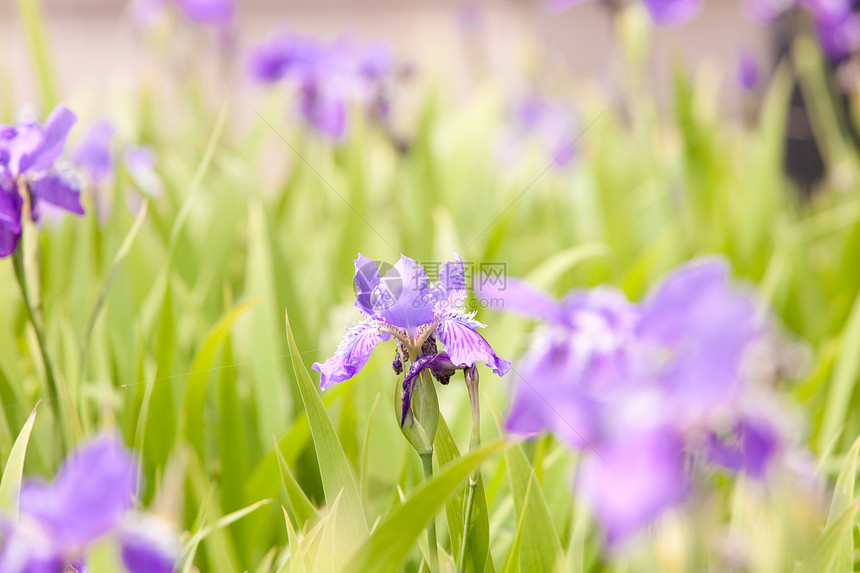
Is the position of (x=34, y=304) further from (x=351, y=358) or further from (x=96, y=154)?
(x=96, y=154)

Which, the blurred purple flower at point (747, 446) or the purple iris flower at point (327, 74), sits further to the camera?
the purple iris flower at point (327, 74)

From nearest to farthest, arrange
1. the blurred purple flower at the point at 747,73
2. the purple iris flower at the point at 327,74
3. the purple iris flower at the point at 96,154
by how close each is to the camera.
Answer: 1. the purple iris flower at the point at 96,154
2. the purple iris flower at the point at 327,74
3. the blurred purple flower at the point at 747,73

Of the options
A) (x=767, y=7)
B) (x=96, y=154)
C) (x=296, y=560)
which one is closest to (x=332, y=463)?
(x=296, y=560)

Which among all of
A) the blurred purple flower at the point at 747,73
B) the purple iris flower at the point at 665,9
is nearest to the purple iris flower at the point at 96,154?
the purple iris flower at the point at 665,9

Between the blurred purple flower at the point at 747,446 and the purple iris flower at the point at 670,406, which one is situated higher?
the purple iris flower at the point at 670,406

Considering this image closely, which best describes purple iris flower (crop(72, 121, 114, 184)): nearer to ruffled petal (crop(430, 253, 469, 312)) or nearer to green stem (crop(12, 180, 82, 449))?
green stem (crop(12, 180, 82, 449))

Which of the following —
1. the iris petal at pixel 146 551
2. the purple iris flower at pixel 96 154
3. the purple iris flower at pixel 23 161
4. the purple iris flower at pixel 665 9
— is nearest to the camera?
the iris petal at pixel 146 551

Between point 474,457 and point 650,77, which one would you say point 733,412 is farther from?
point 650,77

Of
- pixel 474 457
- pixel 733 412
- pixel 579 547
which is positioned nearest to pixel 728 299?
pixel 733 412

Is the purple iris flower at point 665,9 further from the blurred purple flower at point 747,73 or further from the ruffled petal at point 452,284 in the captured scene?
the ruffled petal at point 452,284
